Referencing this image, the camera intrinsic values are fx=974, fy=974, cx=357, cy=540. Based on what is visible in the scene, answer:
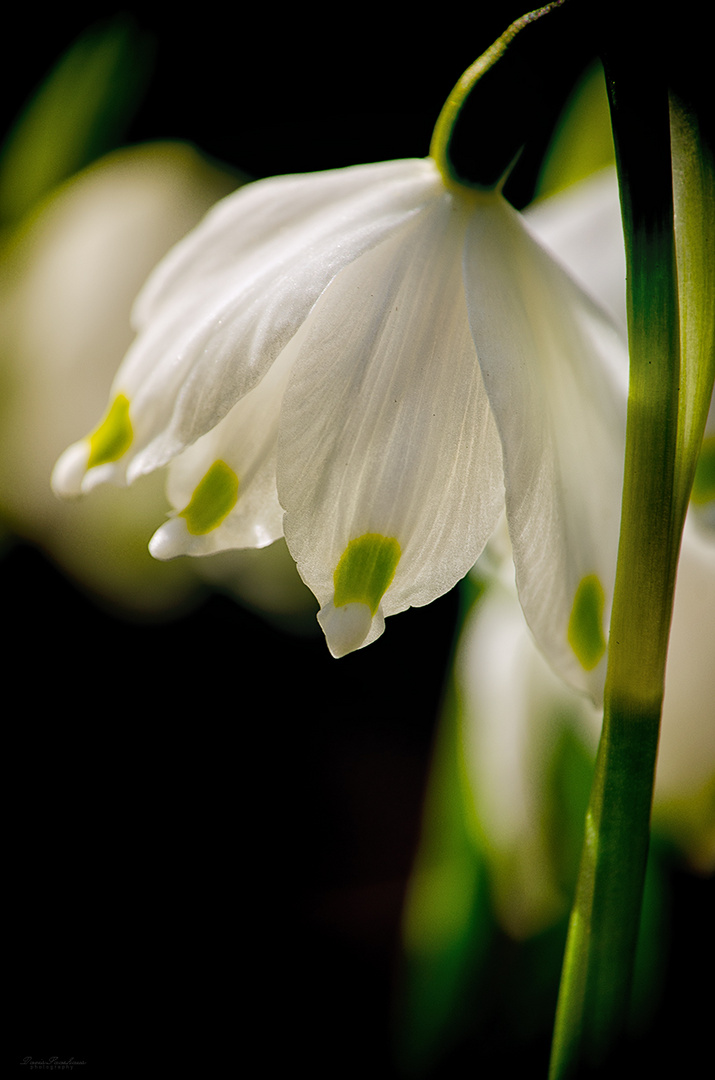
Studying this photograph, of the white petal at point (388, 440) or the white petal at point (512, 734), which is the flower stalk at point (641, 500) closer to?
the white petal at point (388, 440)

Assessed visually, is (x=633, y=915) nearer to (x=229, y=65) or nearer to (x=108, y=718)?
(x=108, y=718)

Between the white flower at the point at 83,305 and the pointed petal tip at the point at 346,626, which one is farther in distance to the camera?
the white flower at the point at 83,305

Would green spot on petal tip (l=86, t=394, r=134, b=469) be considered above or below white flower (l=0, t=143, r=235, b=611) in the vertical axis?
below

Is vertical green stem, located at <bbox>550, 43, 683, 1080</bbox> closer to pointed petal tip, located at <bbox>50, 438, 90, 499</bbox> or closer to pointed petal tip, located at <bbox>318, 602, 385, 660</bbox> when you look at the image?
pointed petal tip, located at <bbox>318, 602, 385, 660</bbox>

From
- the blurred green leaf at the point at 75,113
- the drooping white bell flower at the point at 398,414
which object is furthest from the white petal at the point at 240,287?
the blurred green leaf at the point at 75,113

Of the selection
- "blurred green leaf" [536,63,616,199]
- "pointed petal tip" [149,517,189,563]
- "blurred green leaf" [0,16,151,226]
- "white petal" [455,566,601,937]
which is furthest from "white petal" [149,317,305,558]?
"blurred green leaf" [0,16,151,226]
